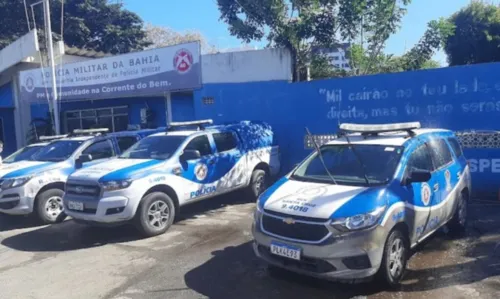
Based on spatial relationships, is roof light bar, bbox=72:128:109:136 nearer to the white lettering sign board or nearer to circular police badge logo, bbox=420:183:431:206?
the white lettering sign board

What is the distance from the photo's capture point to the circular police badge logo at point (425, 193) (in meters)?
5.21

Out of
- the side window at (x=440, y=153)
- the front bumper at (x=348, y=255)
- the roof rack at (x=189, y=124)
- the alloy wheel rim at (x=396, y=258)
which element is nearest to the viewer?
the front bumper at (x=348, y=255)

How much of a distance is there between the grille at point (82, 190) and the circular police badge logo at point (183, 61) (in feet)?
22.4

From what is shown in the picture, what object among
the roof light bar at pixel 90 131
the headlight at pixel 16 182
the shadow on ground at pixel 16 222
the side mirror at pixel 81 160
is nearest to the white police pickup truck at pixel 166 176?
the side mirror at pixel 81 160

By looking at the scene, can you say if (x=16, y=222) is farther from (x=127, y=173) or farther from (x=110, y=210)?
(x=127, y=173)

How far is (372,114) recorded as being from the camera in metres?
10.3

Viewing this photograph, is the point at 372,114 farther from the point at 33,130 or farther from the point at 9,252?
the point at 33,130

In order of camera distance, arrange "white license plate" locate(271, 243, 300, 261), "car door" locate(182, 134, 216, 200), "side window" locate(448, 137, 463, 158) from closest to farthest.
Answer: "white license plate" locate(271, 243, 300, 261), "side window" locate(448, 137, 463, 158), "car door" locate(182, 134, 216, 200)

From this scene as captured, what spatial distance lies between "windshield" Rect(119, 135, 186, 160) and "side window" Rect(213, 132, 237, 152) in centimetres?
80

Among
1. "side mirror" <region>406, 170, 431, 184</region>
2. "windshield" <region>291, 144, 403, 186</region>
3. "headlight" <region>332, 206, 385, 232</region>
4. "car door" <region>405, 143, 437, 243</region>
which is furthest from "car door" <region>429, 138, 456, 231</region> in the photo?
"headlight" <region>332, 206, 385, 232</region>

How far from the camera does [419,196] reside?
5137 mm

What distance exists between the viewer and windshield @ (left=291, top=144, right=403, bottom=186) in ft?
17.0

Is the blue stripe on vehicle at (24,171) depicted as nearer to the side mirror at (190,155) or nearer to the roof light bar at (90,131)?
the roof light bar at (90,131)

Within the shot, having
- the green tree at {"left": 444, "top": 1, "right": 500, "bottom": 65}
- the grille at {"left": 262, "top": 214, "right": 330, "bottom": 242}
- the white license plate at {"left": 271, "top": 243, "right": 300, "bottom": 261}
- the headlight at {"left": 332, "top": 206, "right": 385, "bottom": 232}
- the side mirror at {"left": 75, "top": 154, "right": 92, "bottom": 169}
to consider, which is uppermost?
the green tree at {"left": 444, "top": 1, "right": 500, "bottom": 65}
